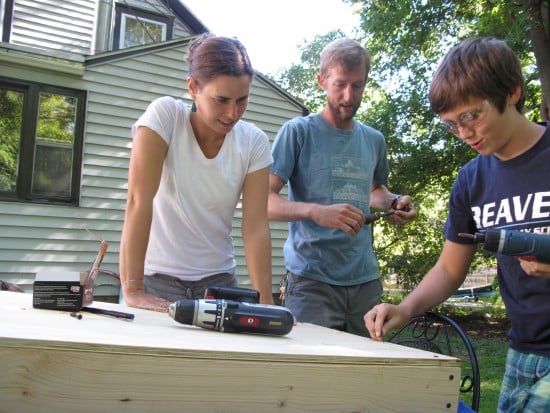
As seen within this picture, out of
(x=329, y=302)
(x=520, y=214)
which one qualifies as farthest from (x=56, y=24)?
(x=520, y=214)

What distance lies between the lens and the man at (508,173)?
5.81ft

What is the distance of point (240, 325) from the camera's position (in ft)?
5.39

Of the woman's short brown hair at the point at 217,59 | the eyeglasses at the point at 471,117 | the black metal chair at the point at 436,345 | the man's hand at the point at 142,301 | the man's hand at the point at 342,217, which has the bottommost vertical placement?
the black metal chair at the point at 436,345

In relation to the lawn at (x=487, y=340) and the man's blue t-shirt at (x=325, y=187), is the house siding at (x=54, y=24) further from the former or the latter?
the lawn at (x=487, y=340)

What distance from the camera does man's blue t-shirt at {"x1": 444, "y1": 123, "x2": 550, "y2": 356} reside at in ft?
5.80

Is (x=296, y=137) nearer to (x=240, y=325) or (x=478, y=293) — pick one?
(x=240, y=325)

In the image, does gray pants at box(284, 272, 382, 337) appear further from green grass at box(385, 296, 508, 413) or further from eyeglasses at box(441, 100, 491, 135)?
green grass at box(385, 296, 508, 413)

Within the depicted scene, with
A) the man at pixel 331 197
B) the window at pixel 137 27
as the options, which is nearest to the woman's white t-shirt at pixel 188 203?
the man at pixel 331 197

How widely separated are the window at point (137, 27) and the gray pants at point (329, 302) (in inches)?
334

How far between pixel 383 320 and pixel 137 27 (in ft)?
32.3

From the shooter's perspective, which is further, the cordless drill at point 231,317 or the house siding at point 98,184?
the house siding at point 98,184

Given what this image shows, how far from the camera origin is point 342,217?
2381 mm

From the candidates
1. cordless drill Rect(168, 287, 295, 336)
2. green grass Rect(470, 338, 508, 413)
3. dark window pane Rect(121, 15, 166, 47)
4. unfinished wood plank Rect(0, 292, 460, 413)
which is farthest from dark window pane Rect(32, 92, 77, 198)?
cordless drill Rect(168, 287, 295, 336)

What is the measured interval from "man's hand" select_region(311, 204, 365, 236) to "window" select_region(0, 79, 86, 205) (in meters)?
6.27
